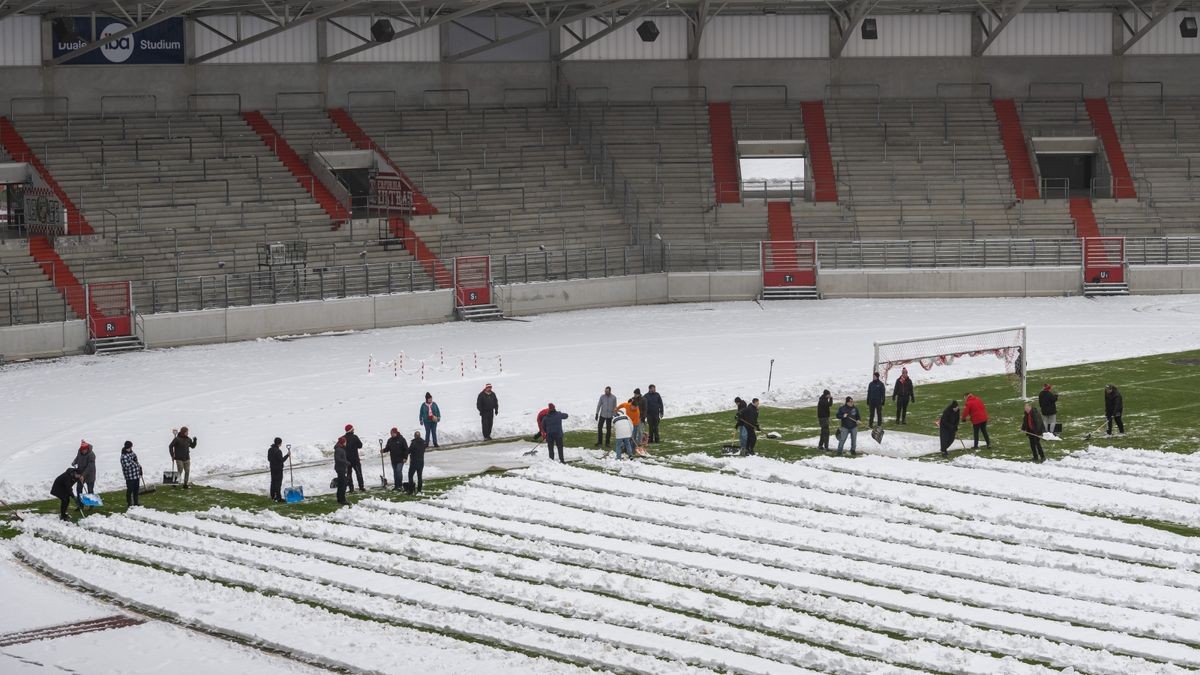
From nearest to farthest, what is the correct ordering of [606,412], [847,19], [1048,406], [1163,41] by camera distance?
[606,412], [1048,406], [847,19], [1163,41]

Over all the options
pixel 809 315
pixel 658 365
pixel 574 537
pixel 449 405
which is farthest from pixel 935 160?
pixel 574 537

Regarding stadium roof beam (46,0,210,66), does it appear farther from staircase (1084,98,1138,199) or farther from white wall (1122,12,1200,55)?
white wall (1122,12,1200,55)

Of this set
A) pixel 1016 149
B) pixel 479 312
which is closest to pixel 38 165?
pixel 479 312

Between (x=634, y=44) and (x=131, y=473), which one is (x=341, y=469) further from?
(x=634, y=44)

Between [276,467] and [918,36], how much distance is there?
148ft

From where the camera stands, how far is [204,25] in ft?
208

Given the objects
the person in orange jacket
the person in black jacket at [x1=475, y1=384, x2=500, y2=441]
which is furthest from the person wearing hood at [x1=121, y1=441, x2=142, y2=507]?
the person in orange jacket

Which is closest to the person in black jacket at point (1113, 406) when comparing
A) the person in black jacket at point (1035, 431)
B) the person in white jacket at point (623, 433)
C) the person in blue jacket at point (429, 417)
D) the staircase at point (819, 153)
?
the person in black jacket at point (1035, 431)

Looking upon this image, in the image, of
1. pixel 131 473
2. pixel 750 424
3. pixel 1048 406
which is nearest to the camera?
pixel 131 473

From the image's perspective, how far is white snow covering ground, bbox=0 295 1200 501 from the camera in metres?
38.0

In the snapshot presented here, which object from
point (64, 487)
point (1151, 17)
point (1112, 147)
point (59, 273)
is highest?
point (1151, 17)

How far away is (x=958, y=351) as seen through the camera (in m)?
45.9

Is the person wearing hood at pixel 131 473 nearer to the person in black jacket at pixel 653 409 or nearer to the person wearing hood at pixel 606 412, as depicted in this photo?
the person wearing hood at pixel 606 412

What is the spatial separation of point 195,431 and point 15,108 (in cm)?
2664
